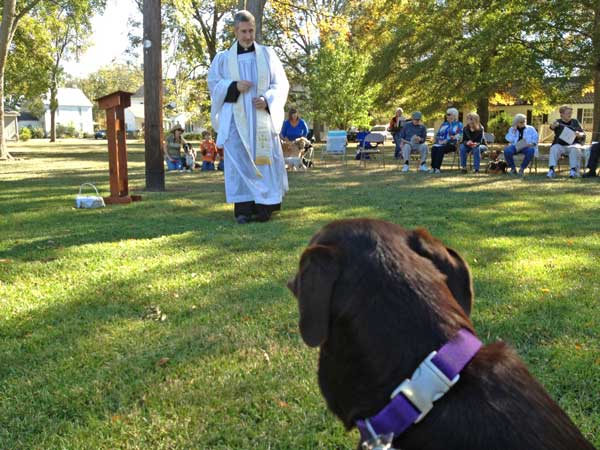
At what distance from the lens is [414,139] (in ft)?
53.2

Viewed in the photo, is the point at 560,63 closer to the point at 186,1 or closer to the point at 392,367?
the point at 186,1

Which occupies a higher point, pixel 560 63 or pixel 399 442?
pixel 560 63

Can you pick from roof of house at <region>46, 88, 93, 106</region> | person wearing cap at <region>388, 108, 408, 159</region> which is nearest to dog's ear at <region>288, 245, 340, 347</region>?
person wearing cap at <region>388, 108, 408, 159</region>

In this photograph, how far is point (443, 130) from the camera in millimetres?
15539

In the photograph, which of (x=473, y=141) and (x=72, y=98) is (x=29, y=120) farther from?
(x=473, y=141)

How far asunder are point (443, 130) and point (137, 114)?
9698 cm

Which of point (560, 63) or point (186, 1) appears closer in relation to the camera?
point (186, 1)

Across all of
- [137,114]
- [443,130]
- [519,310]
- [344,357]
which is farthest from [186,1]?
[137,114]

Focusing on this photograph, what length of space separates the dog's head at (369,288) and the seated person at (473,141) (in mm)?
14039

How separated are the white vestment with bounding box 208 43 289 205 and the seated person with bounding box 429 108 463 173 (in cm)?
870

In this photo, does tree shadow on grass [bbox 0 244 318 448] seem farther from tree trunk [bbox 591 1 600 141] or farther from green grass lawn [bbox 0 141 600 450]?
tree trunk [bbox 591 1 600 141]

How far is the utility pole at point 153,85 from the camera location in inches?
410

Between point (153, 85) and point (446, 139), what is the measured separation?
8661 millimetres

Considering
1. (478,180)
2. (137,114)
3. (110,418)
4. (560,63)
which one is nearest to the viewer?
(110,418)
